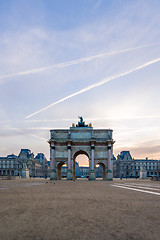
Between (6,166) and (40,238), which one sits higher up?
(40,238)

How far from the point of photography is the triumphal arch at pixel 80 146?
42.4 m

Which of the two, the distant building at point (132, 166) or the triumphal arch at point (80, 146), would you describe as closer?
the triumphal arch at point (80, 146)

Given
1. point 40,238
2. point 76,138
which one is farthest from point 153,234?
point 76,138

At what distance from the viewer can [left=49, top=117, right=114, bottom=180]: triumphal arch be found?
42.4m

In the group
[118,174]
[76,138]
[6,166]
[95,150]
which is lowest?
[118,174]

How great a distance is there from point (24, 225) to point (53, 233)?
3.56ft

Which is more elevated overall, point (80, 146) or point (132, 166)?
point (80, 146)

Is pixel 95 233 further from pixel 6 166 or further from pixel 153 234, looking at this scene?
pixel 6 166

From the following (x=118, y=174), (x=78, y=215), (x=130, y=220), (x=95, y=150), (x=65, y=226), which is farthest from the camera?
(x=118, y=174)

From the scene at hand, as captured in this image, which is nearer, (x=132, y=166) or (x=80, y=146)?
(x=80, y=146)

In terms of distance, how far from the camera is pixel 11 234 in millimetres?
4176

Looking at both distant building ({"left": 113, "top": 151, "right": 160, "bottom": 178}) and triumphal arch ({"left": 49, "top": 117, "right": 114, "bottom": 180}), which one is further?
distant building ({"left": 113, "top": 151, "right": 160, "bottom": 178})

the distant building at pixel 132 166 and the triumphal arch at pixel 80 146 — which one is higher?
the triumphal arch at pixel 80 146

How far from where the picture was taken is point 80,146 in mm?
43469
